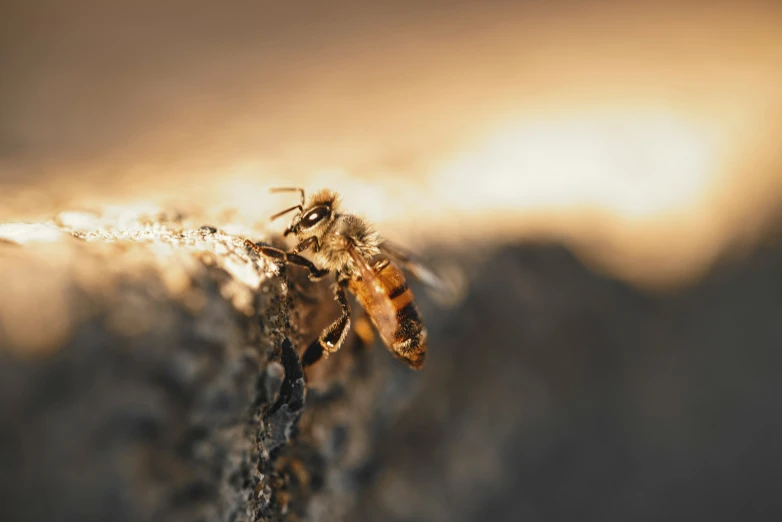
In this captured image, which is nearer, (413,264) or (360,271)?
(360,271)

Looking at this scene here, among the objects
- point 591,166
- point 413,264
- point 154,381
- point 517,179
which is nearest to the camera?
point 154,381

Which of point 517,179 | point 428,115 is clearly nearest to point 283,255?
point 517,179

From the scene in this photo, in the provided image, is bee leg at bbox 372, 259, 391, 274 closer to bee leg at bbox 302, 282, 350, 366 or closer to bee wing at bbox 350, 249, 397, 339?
bee wing at bbox 350, 249, 397, 339

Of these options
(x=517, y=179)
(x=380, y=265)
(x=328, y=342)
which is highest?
(x=517, y=179)

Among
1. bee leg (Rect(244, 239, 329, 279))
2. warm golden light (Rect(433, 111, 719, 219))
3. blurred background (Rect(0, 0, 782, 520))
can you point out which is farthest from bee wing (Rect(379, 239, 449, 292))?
warm golden light (Rect(433, 111, 719, 219))

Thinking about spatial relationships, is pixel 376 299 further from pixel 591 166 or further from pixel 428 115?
pixel 428 115

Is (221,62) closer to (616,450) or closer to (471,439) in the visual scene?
(471,439)

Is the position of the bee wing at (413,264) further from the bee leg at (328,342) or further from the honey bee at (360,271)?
the bee leg at (328,342)
